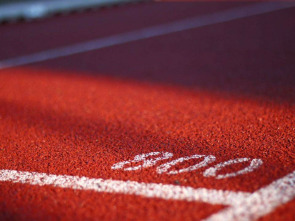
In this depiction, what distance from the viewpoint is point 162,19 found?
8.26 m

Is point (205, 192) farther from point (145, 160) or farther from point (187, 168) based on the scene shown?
point (145, 160)

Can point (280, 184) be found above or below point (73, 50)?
below

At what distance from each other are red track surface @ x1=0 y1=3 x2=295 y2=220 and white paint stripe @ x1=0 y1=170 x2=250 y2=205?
0.16 feet

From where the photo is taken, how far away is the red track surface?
1.87 meters

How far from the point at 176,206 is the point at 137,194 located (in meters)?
0.23

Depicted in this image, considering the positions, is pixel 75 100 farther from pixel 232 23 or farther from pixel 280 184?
pixel 232 23

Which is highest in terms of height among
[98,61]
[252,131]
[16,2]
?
[16,2]

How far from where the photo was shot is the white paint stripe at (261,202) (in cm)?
161

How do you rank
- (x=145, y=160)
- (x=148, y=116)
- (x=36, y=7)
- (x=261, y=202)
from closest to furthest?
(x=261, y=202)
(x=145, y=160)
(x=148, y=116)
(x=36, y=7)

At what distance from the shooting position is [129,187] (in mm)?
1942

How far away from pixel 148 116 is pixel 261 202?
1.49m

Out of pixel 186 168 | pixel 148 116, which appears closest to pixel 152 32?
pixel 148 116

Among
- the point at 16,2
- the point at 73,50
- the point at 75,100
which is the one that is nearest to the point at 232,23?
the point at 73,50

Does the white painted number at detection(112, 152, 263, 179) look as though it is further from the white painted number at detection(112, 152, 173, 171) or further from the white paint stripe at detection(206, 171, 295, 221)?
the white paint stripe at detection(206, 171, 295, 221)
